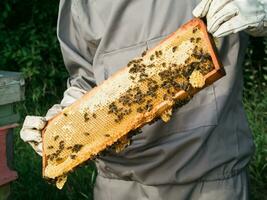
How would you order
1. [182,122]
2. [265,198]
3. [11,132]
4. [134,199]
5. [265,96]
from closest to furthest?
[182,122]
[134,199]
[11,132]
[265,198]
[265,96]

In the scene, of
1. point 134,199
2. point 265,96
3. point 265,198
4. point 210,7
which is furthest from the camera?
point 265,96

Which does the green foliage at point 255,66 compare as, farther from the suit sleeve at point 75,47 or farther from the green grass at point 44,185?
the suit sleeve at point 75,47

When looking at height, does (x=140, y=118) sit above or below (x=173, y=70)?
below

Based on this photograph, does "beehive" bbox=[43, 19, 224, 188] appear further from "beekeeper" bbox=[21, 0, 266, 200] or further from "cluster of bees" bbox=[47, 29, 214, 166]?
"beekeeper" bbox=[21, 0, 266, 200]

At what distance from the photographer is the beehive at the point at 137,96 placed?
67.9 inches

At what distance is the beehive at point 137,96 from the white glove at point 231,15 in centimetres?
5

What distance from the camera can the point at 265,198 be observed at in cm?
367

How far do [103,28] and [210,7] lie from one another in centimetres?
46

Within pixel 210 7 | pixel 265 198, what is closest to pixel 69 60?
pixel 210 7

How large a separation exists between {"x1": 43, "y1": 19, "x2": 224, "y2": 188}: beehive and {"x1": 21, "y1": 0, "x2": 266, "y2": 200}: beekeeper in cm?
14

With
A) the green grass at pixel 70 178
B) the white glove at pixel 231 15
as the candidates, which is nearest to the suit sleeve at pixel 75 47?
the white glove at pixel 231 15

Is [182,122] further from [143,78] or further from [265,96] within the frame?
[265,96]

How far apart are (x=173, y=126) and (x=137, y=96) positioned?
227 mm

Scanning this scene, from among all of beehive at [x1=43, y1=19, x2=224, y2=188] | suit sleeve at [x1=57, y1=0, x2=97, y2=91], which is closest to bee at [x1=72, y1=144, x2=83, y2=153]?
beehive at [x1=43, y1=19, x2=224, y2=188]
